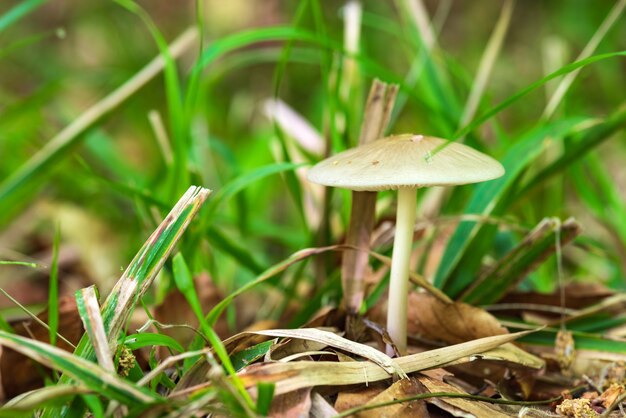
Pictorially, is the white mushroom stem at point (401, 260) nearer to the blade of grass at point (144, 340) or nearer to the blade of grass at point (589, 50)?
the blade of grass at point (144, 340)

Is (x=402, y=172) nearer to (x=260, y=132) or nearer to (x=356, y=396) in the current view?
(x=356, y=396)

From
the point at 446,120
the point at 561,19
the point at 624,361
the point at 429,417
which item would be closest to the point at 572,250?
the point at 446,120

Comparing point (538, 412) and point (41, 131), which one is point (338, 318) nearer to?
point (538, 412)

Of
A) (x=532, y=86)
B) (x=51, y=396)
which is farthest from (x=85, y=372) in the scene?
(x=532, y=86)

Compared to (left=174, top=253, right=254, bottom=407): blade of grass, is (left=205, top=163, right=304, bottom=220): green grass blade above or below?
above

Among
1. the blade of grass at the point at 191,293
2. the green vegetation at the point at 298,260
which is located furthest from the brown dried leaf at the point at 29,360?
the blade of grass at the point at 191,293

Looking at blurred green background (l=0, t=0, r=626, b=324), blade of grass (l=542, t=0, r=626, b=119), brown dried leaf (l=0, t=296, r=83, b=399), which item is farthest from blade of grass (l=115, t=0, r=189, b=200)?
blade of grass (l=542, t=0, r=626, b=119)

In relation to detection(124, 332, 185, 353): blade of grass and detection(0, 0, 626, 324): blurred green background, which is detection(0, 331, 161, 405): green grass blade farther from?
detection(0, 0, 626, 324): blurred green background

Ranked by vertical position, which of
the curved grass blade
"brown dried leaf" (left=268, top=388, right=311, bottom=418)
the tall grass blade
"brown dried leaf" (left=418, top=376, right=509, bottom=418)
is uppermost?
the tall grass blade
